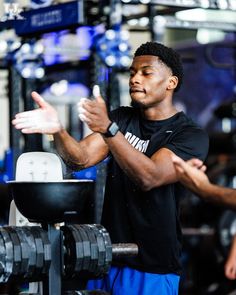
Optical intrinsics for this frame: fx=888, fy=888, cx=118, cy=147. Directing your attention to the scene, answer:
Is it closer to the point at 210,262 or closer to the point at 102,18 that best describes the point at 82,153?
the point at 102,18

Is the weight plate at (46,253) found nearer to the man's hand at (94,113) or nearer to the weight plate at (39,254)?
the weight plate at (39,254)

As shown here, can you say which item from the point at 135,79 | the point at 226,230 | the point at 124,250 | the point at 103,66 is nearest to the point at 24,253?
the point at 124,250

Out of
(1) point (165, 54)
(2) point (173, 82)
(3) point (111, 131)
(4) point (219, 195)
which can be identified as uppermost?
(1) point (165, 54)

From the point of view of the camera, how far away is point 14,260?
338 cm

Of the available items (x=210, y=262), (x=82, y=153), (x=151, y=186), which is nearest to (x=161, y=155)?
(x=151, y=186)

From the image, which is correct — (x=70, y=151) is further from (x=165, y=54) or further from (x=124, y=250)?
(x=165, y=54)

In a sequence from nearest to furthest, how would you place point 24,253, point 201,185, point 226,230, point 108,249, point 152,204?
point 201,185 → point 24,253 → point 108,249 → point 152,204 → point 226,230

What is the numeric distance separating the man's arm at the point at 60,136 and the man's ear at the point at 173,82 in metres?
0.40

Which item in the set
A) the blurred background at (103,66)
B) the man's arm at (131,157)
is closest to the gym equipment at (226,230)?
the blurred background at (103,66)

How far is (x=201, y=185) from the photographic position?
3311 mm

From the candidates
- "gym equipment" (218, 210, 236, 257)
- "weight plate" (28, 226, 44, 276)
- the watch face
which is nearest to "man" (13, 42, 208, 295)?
the watch face

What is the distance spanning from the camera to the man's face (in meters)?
3.98

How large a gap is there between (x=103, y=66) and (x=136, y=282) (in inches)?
106

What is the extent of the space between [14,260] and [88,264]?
0.33 metres
